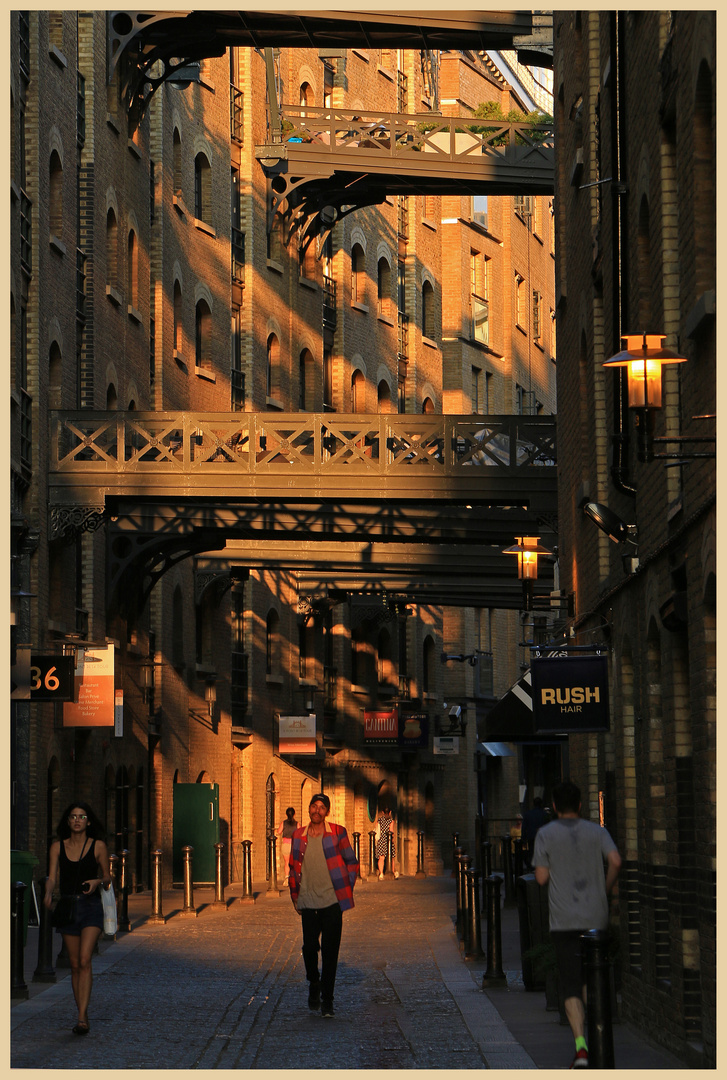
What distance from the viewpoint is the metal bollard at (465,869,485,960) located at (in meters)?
20.0

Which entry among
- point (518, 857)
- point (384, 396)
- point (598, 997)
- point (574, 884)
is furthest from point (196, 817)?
point (598, 997)

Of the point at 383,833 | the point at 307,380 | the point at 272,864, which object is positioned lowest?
the point at 383,833

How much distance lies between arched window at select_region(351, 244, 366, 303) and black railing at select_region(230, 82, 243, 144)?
7.87 meters

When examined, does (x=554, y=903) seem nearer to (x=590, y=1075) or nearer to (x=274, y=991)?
(x=590, y=1075)

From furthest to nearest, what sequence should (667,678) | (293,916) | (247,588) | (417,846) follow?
1. (417,846)
2. (247,588)
3. (293,916)
4. (667,678)

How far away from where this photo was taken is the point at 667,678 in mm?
12219

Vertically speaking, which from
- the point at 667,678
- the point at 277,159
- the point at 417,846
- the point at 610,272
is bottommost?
the point at 417,846

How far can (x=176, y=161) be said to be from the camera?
1463 inches

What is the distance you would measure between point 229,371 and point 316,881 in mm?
26186

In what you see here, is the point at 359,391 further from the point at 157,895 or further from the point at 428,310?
the point at 157,895

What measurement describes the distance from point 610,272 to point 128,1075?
806 centimetres

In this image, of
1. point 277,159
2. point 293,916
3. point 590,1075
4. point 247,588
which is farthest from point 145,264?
point 590,1075

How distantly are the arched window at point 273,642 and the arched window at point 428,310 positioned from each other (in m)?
15.7

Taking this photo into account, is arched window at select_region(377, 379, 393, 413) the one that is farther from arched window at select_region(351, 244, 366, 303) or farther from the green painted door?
the green painted door
